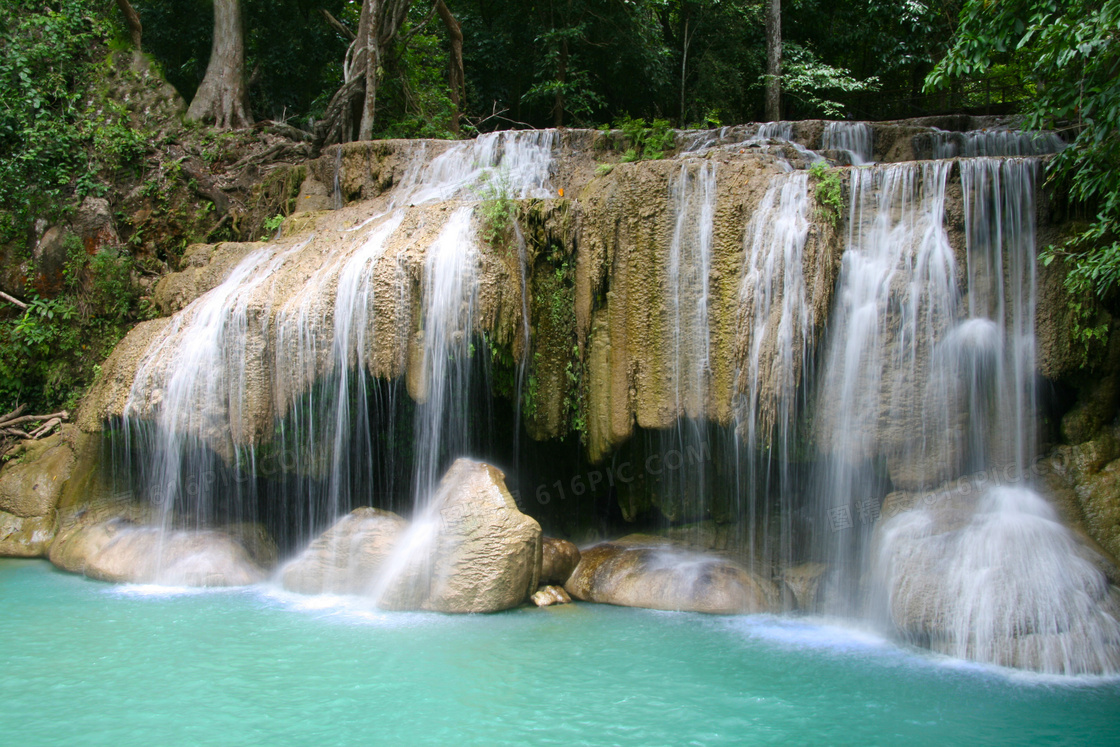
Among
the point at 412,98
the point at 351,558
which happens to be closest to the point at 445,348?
the point at 351,558

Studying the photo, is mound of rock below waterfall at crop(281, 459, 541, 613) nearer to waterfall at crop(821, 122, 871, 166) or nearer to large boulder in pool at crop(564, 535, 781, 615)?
large boulder in pool at crop(564, 535, 781, 615)

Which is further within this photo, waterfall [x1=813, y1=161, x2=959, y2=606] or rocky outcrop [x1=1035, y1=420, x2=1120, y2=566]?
waterfall [x1=813, y1=161, x2=959, y2=606]

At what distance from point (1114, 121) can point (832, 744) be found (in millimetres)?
5393

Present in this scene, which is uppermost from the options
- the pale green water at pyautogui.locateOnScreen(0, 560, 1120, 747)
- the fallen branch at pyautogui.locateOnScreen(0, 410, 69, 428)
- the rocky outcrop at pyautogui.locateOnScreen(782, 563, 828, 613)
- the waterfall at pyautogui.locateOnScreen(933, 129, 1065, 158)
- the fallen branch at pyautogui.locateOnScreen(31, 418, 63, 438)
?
the waterfall at pyautogui.locateOnScreen(933, 129, 1065, 158)

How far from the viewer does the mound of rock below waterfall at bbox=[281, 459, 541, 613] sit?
7.56 metres

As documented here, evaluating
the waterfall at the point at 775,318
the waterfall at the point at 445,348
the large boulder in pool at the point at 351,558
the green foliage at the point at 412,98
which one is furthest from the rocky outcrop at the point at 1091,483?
the green foliage at the point at 412,98

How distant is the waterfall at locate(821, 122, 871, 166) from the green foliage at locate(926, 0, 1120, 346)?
13.0 ft

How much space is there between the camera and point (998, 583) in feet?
21.3

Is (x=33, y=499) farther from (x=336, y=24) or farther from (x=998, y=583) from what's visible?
(x=998, y=583)

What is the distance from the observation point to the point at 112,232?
13.1 metres

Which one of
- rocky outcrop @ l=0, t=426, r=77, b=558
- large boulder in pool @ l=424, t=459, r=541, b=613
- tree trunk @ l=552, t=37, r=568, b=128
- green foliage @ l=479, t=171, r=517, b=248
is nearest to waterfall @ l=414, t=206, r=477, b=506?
green foliage @ l=479, t=171, r=517, b=248

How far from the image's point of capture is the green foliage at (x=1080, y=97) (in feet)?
21.3

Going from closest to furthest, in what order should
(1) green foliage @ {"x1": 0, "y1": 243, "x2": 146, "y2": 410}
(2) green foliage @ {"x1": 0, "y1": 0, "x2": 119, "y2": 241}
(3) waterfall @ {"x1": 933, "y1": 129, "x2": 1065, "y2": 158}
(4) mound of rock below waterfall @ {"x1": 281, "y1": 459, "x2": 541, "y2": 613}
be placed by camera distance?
1. (4) mound of rock below waterfall @ {"x1": 281, "y1": 459, "x2": 541, "y2": 613}
2. (3) waterfall @ {"x1": 933, "y1": 129, "x2": 1065, "y2": 158}
3. (1) green foliage @ {"x1": 0, "y1": 243, "x2": 146, "y2": 410}
4. (2) green foliage @ {"x1": 0, "y1": 0, "x2": 119, "y2": 241}

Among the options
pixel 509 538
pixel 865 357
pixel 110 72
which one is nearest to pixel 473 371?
pixel 509 538
